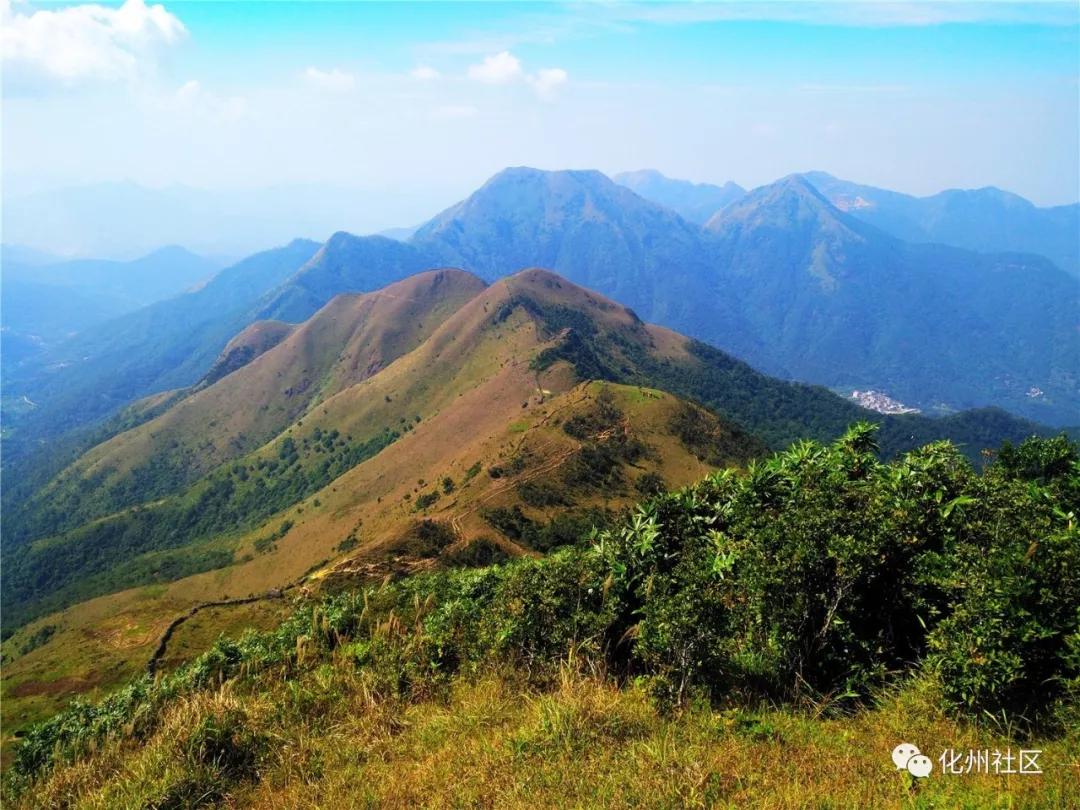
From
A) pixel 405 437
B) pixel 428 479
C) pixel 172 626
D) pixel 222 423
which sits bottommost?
pixel 222 423

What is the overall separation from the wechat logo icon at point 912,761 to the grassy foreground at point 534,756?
13 cm

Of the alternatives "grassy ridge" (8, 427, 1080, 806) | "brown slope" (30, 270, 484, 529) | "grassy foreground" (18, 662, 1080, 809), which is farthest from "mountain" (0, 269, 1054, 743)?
"grassy foreground" (18, 662, 1080, 809)

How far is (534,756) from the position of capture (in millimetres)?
7980

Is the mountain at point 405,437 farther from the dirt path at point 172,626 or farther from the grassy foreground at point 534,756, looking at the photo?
the grassy foreground at point 534,756

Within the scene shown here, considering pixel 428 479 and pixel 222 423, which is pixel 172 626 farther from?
pixel 222 423

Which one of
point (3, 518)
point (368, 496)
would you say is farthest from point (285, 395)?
point (368, 496)

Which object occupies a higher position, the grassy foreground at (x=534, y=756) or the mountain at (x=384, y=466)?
the grassy foreground at (x=534, y=756)

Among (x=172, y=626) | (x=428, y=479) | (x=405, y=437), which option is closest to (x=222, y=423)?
(x=405, y=437)

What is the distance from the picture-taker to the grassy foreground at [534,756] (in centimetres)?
696

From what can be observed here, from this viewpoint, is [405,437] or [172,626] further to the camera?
[405,437]

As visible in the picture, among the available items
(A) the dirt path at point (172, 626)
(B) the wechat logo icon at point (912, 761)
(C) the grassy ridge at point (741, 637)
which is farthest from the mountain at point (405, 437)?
(B) the wechat logo icon at point (912, 761)

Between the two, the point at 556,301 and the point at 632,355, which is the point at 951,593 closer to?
the point at 632,355

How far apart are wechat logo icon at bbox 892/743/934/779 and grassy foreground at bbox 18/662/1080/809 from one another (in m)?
0.13

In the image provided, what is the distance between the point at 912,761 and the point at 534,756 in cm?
470
